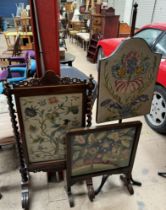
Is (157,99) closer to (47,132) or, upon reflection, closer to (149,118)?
(149,118)

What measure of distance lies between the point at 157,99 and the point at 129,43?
4.58 feet

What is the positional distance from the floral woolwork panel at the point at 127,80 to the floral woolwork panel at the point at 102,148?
0.09 metres

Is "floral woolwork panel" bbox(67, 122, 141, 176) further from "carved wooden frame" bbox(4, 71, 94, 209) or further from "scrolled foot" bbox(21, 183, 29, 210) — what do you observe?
"scrolled foot" bbox(21, 183, 29, 210)

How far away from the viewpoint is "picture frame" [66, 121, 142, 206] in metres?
1.28

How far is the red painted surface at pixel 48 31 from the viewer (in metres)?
1.14

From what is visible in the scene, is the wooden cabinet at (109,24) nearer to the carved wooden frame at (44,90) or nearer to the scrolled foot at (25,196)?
the carved wooden frame at (44,90)

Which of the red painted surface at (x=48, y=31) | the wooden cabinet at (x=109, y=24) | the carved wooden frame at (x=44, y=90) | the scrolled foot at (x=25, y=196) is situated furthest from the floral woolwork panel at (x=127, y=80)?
the wooden cabinet at (x=109, y=24)

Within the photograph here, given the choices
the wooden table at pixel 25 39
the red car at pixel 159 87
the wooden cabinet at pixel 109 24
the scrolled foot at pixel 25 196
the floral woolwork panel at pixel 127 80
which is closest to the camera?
the floral woolwork panel at pixel 127 80

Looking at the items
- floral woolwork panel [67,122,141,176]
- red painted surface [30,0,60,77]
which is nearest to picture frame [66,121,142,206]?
floral woolwork panel [67,122,141,176]

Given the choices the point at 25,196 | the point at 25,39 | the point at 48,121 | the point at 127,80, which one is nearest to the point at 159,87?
the point at 127,80

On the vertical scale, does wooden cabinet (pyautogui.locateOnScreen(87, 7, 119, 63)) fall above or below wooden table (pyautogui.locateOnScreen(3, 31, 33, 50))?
above

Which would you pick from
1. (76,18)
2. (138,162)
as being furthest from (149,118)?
(76,18)

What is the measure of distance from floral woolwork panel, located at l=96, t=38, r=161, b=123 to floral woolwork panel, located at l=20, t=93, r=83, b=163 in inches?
7.0

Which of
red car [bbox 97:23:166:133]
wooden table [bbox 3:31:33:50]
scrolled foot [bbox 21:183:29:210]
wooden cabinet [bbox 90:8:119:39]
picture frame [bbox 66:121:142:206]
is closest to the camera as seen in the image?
picture frame [bbox 66:121:142:206]
